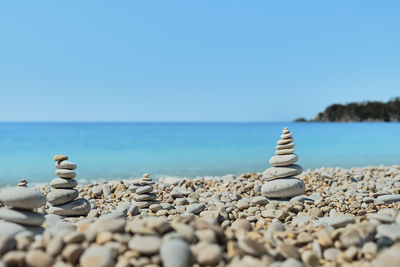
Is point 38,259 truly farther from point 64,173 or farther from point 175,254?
point 64,173

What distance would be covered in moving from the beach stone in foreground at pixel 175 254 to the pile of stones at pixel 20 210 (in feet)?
Answer: 6.38

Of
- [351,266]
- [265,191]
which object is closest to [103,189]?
[265,191]

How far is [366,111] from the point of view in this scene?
84.6 m

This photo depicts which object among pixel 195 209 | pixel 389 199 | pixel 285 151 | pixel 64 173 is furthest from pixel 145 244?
pixel 389 199

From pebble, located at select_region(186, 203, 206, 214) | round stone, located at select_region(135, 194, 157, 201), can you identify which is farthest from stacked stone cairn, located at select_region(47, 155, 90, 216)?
pebble, located at select_region(186, 203, 206, 214)

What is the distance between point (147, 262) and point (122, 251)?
9.4 inches

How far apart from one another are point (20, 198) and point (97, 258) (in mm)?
1674

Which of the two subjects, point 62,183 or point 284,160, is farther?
point 284,160

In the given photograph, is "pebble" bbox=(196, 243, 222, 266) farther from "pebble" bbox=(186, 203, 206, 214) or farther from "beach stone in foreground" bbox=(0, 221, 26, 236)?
"pebble" bbox=(186, 203, 206, 214)

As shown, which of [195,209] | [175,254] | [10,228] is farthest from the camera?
[195,209]

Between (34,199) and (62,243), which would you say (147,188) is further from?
(62,243)

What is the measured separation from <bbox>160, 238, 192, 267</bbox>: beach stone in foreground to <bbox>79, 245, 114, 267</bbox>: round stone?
0.39m

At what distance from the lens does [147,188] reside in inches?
245

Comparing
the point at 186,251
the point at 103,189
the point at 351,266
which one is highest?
the point at 186,251
